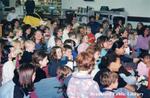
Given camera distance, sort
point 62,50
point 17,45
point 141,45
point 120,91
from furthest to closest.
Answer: point 141,45 < point 17,45 < point 62,50 < point 120,91

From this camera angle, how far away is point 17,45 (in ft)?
23.2

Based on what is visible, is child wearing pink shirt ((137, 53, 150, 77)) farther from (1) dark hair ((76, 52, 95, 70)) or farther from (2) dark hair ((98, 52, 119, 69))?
(1) dark hair ((76, 52, 95, 70))

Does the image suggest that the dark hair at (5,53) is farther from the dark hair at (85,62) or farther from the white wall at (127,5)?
the white wall at (127,5)

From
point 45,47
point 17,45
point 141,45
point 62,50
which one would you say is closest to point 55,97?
point 62,50

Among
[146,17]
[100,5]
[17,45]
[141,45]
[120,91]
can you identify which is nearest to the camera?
[120,91]

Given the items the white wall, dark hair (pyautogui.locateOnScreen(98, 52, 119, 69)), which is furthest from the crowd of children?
the white wall

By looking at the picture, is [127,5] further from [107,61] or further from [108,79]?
[108,79]

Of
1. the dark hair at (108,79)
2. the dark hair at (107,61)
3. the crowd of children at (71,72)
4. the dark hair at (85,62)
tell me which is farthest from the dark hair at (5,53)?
the dark hair at (108,79)

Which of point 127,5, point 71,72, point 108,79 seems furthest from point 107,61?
point 127,5

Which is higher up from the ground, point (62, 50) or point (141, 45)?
point (62, 50)

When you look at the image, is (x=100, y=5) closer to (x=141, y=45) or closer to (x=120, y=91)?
(x=141, y=45)

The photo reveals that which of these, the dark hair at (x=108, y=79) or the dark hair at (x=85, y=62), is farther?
the dark hair at (x=85, y=62)

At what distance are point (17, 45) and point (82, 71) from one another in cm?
291

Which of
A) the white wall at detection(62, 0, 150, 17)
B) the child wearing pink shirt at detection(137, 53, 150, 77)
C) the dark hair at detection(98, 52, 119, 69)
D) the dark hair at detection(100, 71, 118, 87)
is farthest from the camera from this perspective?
the white wall at detection(62, 0, 150, 17)
